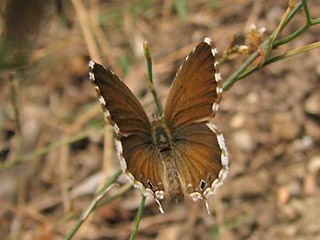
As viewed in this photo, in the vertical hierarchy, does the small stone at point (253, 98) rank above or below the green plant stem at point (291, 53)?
above

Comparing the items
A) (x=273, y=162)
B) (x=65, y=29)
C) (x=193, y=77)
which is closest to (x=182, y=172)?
(x=193, y=77)

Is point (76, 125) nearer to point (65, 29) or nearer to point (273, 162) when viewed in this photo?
point (65, 29)

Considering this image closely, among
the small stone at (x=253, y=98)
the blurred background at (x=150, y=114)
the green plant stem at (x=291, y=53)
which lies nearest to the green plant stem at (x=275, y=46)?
the green plant stem at (x=291, y=53)

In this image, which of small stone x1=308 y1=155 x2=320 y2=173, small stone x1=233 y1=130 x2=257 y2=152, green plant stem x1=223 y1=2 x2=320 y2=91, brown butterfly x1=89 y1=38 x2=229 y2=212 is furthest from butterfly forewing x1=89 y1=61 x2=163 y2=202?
small stone x1=308 y1=155 x2=320 y2=173

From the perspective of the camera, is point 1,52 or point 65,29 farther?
point 65,29

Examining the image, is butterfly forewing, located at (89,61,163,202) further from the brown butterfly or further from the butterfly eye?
the butterfly eye

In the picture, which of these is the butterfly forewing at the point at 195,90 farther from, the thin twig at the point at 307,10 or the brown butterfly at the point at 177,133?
the thin twig at the point at 307,10

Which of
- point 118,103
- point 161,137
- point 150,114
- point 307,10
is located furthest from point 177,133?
point 150,114
